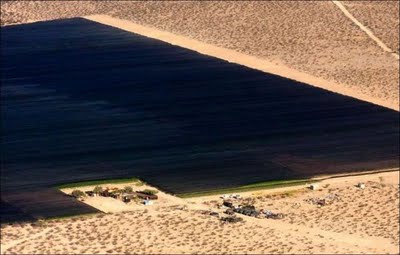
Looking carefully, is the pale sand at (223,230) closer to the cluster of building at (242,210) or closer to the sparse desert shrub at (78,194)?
the cluster of building at (242,210)

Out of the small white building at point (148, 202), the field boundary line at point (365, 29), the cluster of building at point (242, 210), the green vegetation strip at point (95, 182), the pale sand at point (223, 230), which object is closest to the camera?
the pale sand at point (223, 230)

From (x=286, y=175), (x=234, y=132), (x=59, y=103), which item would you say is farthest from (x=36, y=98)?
(x=286, y=175)

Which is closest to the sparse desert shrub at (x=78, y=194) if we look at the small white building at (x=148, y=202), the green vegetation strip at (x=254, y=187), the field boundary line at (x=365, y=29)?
the small white building at (x=148, y=202)

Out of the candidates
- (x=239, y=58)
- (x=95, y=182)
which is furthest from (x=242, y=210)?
(x=239, y=58)

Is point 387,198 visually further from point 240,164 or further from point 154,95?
point 154,95

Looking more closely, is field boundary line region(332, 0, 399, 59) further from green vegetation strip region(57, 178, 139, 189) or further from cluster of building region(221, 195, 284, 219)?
cluster of building region(221, 195, 284, 219)

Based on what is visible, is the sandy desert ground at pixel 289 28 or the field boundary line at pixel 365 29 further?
the field boundary line at pixel 365 29
